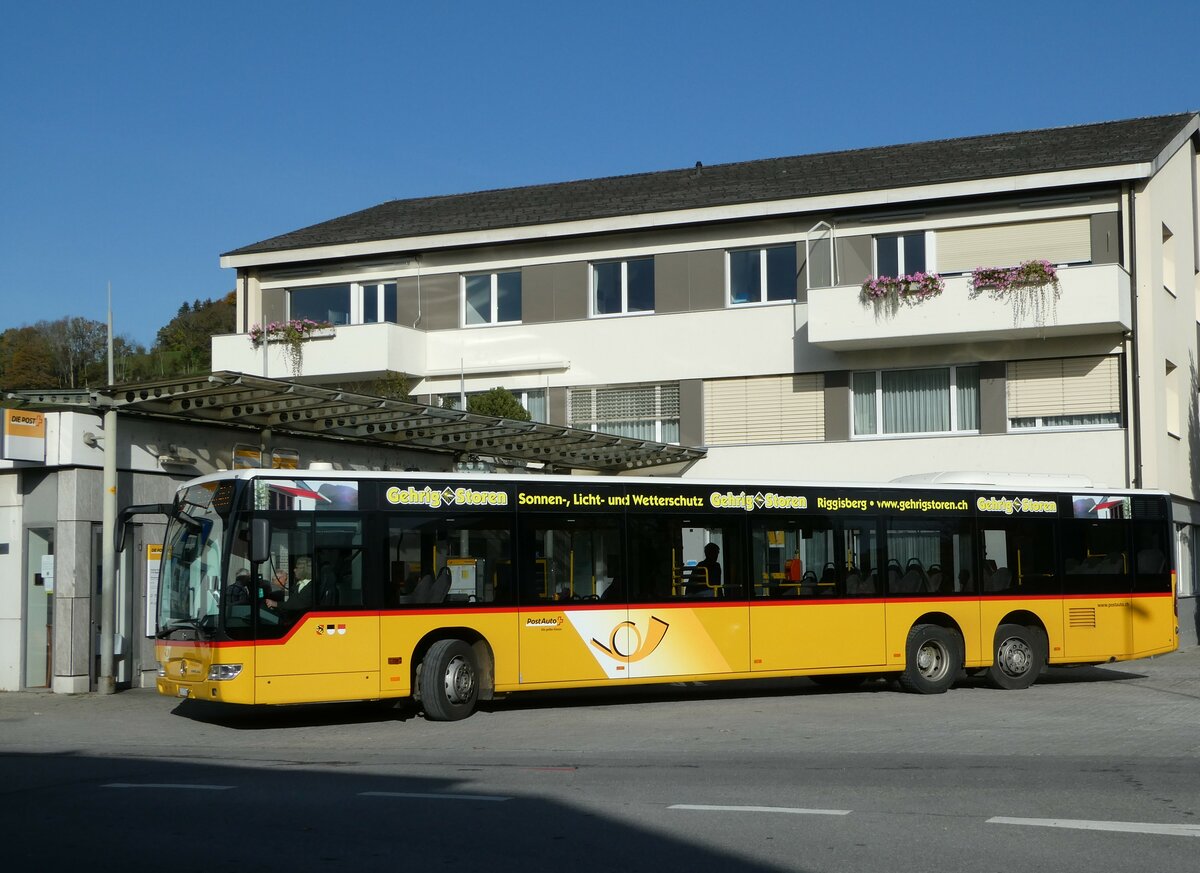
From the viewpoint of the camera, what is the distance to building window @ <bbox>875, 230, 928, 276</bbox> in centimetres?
3011

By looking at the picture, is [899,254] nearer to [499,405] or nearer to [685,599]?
[499,405]

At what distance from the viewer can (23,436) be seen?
62.5ft

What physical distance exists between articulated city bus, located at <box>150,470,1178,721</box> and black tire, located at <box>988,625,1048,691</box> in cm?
3

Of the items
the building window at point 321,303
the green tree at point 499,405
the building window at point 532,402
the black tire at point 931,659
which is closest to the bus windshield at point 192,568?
the black tire at point 931,659

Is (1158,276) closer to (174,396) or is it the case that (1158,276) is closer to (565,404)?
(565,404)

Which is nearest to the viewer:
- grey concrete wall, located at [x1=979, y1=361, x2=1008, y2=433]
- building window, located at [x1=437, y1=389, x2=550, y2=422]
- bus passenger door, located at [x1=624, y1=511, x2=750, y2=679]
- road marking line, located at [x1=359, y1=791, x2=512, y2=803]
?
road marking line, located at [x1=359, y1=791, x2=512, y2=803]

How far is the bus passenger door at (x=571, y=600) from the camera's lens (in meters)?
17.0

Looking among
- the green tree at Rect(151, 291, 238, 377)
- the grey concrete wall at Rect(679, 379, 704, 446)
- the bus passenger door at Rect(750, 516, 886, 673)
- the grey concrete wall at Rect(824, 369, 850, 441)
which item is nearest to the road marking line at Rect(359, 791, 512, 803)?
the bus passenger door at Rect(750, 516, 886, 673)

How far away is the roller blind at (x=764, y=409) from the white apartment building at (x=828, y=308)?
5cm

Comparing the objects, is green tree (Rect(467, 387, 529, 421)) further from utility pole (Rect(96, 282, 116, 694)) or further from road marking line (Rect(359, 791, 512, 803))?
road marking line (Rect(359, 791, 512, 803))

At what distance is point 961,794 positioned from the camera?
390 inches

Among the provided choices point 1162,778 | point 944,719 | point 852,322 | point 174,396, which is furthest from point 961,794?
point 852,322

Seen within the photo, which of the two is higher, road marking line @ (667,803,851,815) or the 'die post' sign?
the 'die post' sign

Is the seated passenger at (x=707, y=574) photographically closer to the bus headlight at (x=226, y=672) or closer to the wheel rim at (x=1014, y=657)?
the wheel rim at (x=1014, y=657)
